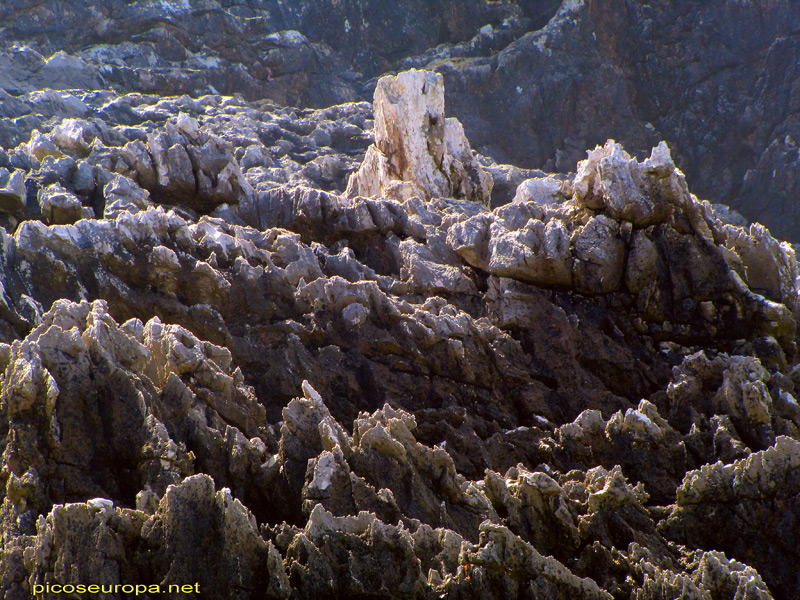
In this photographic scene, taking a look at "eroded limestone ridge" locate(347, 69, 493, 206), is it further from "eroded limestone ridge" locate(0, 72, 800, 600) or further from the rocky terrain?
"eroded limestone ridge" locate(0, 72, 800, 600)

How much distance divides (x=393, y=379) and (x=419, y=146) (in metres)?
13.1

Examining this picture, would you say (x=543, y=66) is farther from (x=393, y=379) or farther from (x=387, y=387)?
(x=387, y=387)

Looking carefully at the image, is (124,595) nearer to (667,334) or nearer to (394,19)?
(667,334)

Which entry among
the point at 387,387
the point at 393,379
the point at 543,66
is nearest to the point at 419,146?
the point at 393,379

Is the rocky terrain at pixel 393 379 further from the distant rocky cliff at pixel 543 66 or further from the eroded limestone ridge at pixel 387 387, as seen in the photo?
the distant rocky cliff at pixel 543 66

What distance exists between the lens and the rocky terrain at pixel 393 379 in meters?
7.80

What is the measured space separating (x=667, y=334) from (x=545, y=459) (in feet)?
15.6

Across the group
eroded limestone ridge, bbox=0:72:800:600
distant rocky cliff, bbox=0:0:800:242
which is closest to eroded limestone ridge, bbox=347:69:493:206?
eroded limestone ridge, bbox=0:72:800:600

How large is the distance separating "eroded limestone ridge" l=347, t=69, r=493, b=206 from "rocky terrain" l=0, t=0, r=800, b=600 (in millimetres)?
105

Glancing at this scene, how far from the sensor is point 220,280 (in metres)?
14.1

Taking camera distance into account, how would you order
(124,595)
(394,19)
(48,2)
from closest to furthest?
(124,595) → (48,2) → (394,19)

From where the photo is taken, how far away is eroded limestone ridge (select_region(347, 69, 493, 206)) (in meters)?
24.4

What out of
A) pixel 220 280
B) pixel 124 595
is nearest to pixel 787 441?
pixel 124 595

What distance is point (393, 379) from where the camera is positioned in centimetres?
1372
